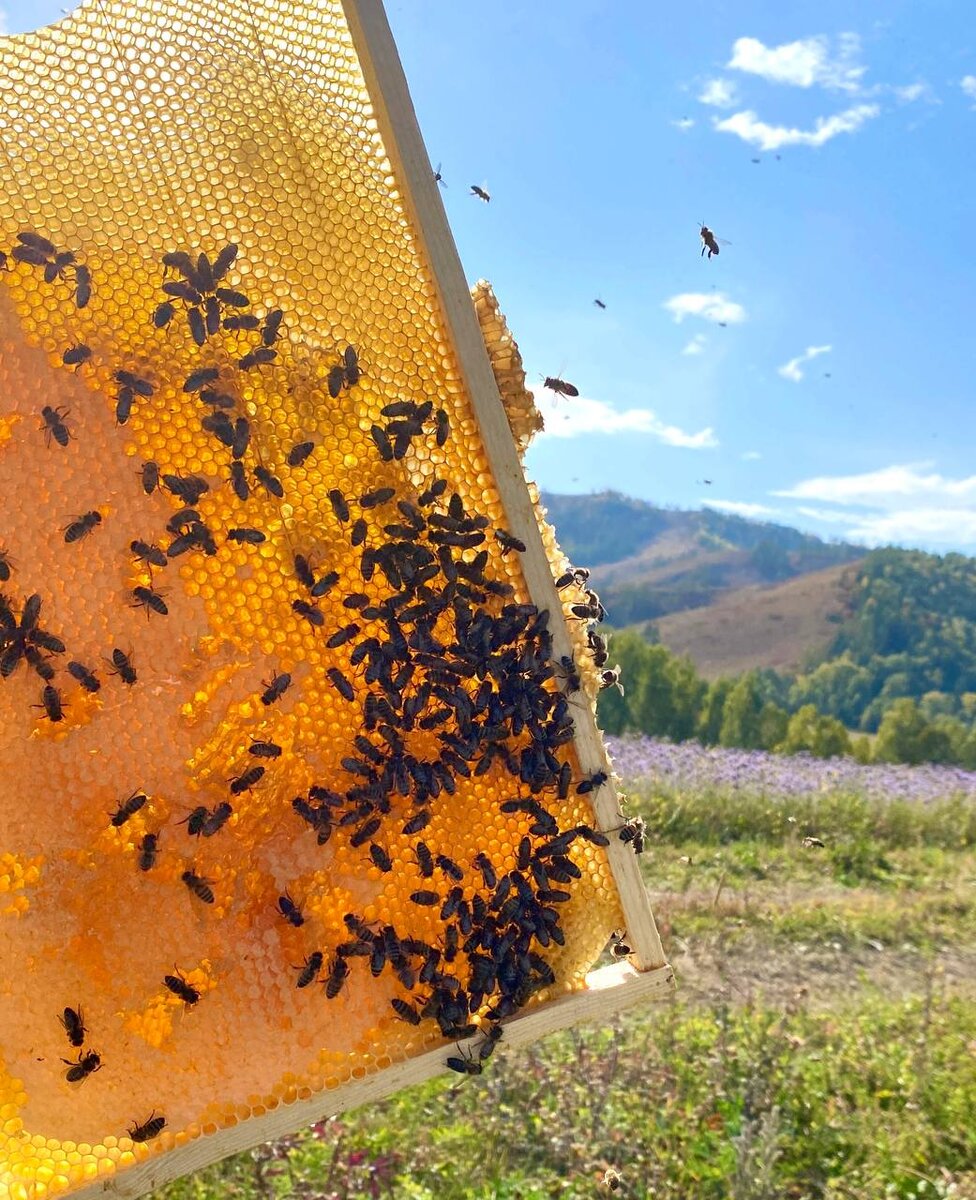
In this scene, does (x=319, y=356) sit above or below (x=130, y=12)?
below

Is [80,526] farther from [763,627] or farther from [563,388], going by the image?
[763,627]

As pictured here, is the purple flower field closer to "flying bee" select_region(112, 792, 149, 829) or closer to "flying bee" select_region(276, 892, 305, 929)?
"flying bee" select_region(276, 892, 305, 929)

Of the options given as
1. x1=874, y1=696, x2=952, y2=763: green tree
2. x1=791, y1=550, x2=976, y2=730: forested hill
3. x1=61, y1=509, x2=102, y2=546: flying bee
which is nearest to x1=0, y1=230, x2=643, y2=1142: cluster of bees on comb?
x1=61, y1=509, x2=102, y2=546: flying bee

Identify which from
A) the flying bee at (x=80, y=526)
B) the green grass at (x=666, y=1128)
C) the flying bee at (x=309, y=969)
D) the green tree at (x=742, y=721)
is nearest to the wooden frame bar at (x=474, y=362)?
the flying bee at (x=309, y=969)

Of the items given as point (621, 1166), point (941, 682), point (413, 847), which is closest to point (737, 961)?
point (621, 1166)

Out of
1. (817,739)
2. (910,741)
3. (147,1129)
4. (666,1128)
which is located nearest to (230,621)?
(147,1129)

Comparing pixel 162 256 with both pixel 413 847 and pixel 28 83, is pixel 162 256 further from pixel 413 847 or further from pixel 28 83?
pixel 413 847
